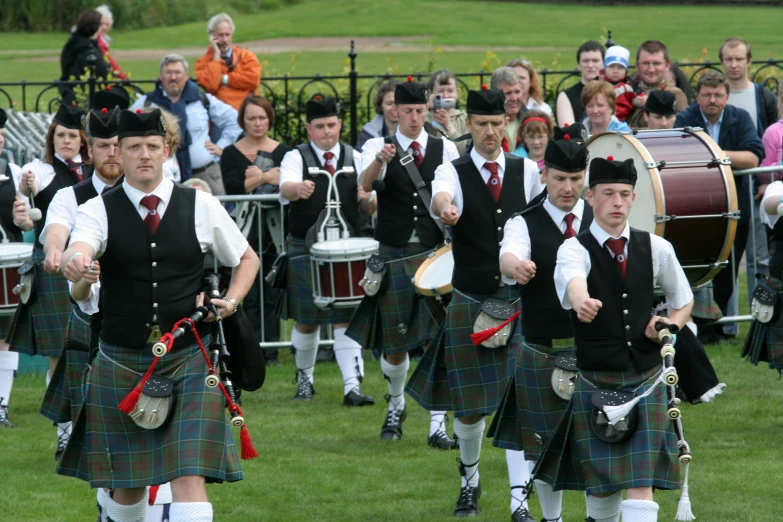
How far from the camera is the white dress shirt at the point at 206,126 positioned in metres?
9.16

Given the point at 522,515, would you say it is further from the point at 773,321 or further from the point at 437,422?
the point at 773,321

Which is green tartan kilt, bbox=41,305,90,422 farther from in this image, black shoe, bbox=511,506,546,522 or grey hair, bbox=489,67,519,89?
grey hair, bbox=489,67,519,89

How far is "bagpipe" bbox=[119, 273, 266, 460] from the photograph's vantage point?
14.3 ft

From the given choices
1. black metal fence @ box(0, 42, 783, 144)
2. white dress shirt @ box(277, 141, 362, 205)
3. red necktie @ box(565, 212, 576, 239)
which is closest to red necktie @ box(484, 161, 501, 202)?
red necktie @ box(565, 212, 576, 239)

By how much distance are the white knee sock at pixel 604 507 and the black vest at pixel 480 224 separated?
4.27 ft

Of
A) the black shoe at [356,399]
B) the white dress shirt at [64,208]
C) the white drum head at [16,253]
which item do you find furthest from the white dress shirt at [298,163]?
the white dress shirt at [64,208]

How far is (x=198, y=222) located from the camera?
4520 millimetres

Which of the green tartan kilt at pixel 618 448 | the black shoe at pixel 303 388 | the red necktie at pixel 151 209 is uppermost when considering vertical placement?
the red necktie at pixel 151 209

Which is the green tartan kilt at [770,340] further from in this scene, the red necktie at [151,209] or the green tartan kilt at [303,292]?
the red necktie at [151,209]

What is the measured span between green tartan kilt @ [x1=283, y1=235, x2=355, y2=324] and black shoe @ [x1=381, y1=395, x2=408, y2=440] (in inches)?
38.9

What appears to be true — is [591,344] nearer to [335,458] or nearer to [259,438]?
[335,458]

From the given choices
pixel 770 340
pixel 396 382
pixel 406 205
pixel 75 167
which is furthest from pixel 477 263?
pixel 75 167

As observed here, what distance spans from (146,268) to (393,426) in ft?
9.21

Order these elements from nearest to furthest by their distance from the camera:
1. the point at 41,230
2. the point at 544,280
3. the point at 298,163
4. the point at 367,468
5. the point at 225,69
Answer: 1. the point at 544,280
2. the point at 367,468
3. the point at 41,230
4. the point at 298,163
5. the point at 225,69
